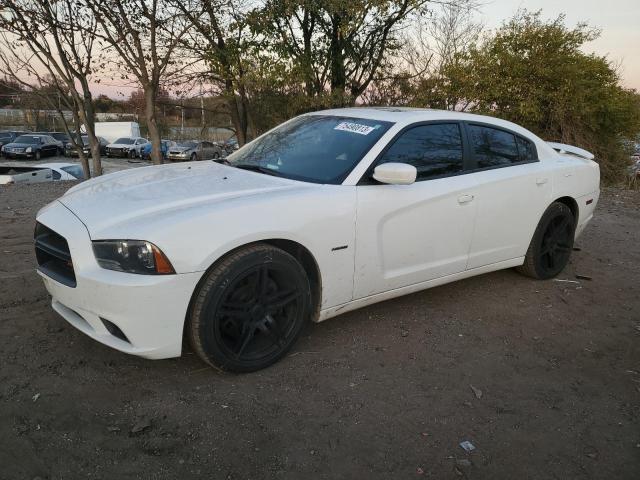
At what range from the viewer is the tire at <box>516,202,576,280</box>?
4.39m

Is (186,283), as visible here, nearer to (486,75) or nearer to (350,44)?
(350,44)

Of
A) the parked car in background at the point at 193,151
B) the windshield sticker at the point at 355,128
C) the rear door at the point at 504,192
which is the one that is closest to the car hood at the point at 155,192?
the windshield sticker at the point at 355,128

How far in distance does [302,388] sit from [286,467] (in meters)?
0.62

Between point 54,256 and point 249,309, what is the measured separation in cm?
114

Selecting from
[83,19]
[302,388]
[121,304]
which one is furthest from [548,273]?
[83,19]

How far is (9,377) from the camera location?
8.75 feet

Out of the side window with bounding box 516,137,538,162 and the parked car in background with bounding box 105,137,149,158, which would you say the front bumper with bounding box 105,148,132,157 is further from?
the side window with bounding box 516,137,538,162

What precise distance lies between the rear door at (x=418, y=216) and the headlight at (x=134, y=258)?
1217 millimetres

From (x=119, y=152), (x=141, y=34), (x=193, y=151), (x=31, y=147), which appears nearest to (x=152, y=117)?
(x=141, y=34)

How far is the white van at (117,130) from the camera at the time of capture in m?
42.8

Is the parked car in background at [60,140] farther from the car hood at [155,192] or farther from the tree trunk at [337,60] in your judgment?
the car hood at [155,192]

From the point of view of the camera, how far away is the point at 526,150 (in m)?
4.29

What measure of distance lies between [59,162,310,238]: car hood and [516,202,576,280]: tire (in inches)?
98.6

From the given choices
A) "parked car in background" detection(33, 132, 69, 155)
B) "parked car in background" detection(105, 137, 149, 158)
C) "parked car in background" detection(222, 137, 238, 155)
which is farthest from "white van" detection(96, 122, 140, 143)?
"parked car in background" detection(222, 137, 238, 155)
